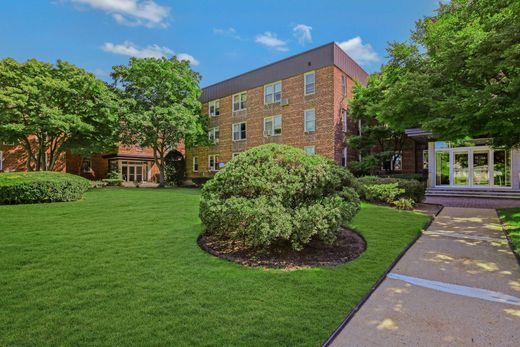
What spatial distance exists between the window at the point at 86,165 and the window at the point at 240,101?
638 inches

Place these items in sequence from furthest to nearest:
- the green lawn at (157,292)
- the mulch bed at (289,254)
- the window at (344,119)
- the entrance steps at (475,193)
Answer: the window at (344,119) < the entrance steps at (475,193) < the mulch bed at (289,254) < the green lawn at (157,292)

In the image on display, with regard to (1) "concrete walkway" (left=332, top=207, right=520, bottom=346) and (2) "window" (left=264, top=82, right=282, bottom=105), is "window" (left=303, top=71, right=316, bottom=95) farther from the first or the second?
(1) "concrete walkway" (left=332, top=207, right=520, bottom=346)

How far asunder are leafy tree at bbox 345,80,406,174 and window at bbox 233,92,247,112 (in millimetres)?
9700

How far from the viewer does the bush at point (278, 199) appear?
468 cm

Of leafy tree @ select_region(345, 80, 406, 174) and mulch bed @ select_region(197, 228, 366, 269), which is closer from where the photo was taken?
mulch bed @ select_region(197, 228, 366, 269)

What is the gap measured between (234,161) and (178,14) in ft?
28.6

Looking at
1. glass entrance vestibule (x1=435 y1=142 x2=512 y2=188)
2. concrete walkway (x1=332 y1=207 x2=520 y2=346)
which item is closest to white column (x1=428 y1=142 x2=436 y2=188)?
glass entrance vestibule (x1=435 y1=142 x2=512 y2=188)

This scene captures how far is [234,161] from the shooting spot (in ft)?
19.1

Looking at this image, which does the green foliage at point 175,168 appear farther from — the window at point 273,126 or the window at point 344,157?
the window at point 344,157

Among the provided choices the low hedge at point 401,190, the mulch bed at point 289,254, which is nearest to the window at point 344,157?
the low hedge at point 401,190

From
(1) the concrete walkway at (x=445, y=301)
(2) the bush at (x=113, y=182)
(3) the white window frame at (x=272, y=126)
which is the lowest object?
Answer: (1) the concrete walkway at (x=445, y=301)

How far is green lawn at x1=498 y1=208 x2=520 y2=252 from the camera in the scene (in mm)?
5817

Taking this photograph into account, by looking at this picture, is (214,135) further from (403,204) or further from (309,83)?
(403,204)

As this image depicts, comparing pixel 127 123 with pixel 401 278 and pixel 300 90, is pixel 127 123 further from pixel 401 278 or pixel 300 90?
pixel 401 278
